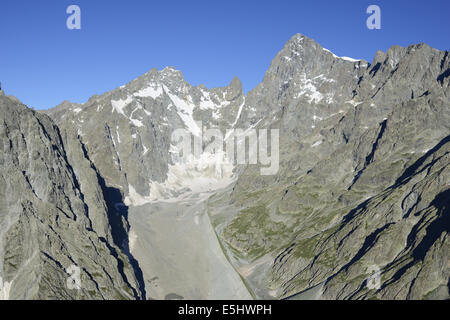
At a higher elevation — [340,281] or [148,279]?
[148,279]

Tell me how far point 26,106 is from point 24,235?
227 feet

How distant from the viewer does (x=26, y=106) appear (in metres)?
183

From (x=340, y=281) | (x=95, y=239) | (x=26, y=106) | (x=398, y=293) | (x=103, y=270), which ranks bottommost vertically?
(x=398, y=293)

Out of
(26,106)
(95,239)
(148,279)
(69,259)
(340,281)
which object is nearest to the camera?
(69,259)

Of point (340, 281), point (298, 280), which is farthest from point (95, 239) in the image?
point (340, 281)

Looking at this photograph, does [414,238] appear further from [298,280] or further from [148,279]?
[148,279]

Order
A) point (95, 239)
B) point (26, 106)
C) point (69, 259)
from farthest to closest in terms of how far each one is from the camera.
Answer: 1. point (26, 106)
2. point (95, 239)
3. point (69, 259)

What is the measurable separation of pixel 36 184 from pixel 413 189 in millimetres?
164904

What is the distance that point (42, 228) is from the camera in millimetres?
142750

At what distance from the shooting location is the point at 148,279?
195375 mm

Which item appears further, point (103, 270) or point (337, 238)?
point (337, 238)

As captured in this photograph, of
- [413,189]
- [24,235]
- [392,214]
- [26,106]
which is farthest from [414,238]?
[26,106]

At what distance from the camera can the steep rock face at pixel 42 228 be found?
12850cm

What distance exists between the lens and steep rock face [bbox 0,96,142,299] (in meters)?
128
